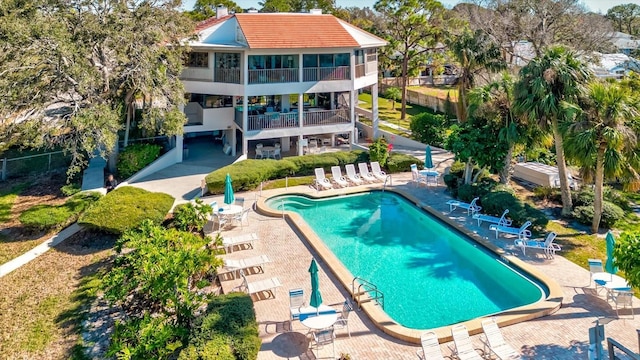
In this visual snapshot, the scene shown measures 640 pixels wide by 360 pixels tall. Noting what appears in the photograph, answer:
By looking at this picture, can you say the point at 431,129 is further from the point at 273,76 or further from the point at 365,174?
the point at 273,76

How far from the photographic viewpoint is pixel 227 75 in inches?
1064

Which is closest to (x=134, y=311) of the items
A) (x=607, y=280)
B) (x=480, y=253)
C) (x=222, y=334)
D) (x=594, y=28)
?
(x=222, y=334)

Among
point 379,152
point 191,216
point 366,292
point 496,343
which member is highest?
point 379,152

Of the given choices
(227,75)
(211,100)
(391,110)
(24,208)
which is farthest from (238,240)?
(391,110)

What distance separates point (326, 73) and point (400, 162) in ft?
24.8

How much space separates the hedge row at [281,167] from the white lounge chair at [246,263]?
7.83 meters

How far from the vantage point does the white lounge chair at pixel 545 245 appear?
1530 centimetres

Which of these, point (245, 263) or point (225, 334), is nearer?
point (225, 334)

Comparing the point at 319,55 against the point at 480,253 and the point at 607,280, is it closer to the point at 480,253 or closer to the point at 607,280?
the point at 480,253

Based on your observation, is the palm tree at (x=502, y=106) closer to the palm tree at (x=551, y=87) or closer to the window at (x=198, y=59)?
the palm tree at (x=551, y=87)

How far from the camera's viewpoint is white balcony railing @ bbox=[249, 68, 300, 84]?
26.8m

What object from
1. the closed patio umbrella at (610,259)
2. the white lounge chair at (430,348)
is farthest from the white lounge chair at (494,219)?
the white lounge chair at (430,348)

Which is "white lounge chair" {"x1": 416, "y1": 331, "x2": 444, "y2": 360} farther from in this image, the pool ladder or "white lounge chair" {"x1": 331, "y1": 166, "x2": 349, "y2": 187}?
"white lounge chair" {"x1": 331, "y1": 166, "x2": 349, "y2": 187}

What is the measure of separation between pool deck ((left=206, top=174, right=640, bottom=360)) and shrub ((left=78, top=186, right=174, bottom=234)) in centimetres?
408
